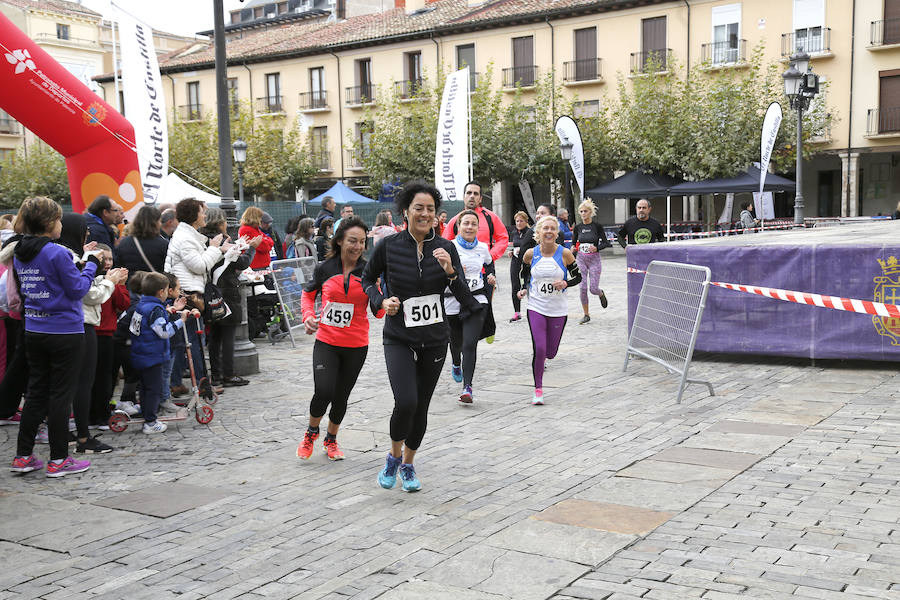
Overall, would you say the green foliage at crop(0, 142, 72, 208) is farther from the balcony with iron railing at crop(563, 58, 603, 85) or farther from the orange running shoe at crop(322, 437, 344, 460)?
the orange running shoe at crop(322, 437, 344, 460)

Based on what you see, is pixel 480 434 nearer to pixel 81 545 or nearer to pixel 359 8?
pixel 81 545

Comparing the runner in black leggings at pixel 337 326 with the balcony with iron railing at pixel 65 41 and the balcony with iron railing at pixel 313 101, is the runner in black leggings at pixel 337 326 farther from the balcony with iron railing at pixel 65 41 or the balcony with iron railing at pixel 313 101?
the balcony with iron railing at pixel 65 41

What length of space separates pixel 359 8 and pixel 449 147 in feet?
127

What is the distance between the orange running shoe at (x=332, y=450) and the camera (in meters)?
6.26

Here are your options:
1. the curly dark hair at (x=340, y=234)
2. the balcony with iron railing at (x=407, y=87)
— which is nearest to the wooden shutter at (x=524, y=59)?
the balcony with iron railing at (x=407, y=87)

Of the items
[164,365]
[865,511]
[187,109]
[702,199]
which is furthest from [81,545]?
[187,109]

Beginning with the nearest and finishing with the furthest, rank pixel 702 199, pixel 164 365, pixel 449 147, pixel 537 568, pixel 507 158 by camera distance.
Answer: pixel 537 568
pixel 164 365
pixel 449 147
pixel 507 158
pixel 702 199

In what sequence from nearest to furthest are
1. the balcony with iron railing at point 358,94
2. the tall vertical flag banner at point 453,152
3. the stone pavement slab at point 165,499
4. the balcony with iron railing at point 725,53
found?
the stone pavement slab at point 165,499
the tall vertical flag banner at point 453,152
the balcony with iron railing at point 725,53
the balcony with iron railing at point 358,94

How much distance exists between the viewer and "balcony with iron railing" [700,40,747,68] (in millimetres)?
36906

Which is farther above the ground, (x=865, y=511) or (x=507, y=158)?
(x=507, y=158)

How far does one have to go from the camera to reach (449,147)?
21.6 m

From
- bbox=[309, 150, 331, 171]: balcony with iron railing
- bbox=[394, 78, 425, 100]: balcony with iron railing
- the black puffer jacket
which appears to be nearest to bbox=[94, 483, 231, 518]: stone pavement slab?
the black puffer jacket

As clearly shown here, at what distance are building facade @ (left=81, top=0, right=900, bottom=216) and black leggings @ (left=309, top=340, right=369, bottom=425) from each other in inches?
1298

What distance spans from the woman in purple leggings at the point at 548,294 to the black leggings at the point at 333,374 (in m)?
2.34
